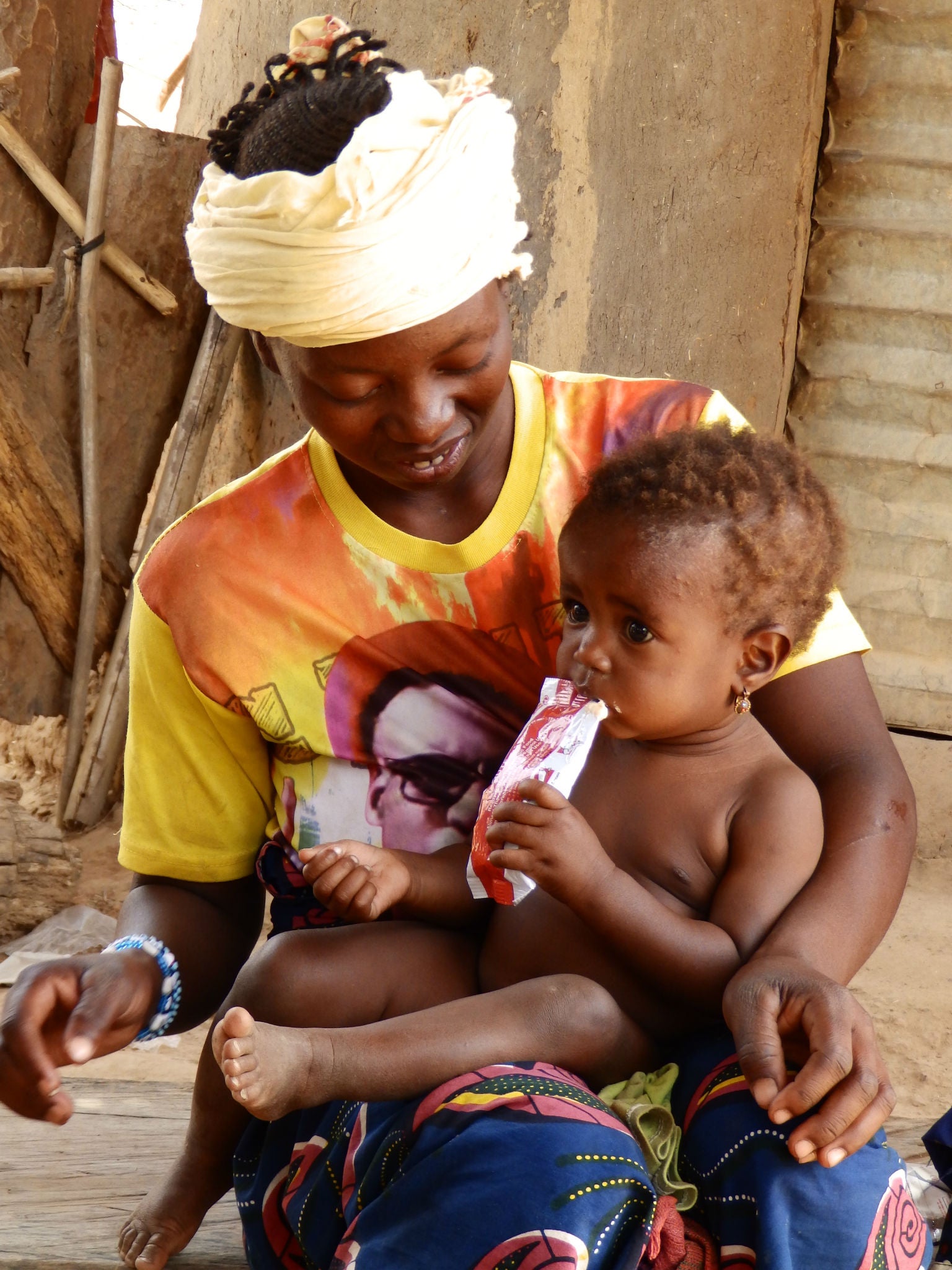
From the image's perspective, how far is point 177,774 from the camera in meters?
1.82

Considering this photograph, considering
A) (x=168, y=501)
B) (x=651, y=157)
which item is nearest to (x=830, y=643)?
(x=651, y=157)

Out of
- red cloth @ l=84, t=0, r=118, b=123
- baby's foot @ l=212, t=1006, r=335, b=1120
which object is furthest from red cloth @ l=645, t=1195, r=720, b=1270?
red cloth @ l=84, t=0, r=118, b=123

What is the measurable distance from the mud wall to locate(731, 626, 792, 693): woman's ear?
75.2 inches

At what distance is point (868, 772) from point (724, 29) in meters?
2.35

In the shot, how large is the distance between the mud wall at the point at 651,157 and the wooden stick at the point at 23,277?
1287 millimetres

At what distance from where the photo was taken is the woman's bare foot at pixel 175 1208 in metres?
1.63

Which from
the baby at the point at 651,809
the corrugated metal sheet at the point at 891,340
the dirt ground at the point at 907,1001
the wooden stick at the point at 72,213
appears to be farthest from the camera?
the wooden stick at the point at 72,213

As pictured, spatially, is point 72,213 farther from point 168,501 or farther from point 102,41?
point 102,41

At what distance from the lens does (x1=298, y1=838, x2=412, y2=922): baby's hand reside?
1519mm

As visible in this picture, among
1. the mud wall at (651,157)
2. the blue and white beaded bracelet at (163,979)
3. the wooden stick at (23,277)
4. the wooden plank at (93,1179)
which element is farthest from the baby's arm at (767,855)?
the wooden stick at (23,277)

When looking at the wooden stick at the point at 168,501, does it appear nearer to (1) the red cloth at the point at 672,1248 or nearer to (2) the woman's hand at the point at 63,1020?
(2) the woman's hand at the point at 63,1020

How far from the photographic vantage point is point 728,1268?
129 centimetres

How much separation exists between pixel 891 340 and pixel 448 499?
7.99 ft

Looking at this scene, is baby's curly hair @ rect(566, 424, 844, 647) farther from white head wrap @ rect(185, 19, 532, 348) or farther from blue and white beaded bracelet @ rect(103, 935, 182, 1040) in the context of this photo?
blue and white beaded bracelet @ rect(103, 935, 182, 1040)
